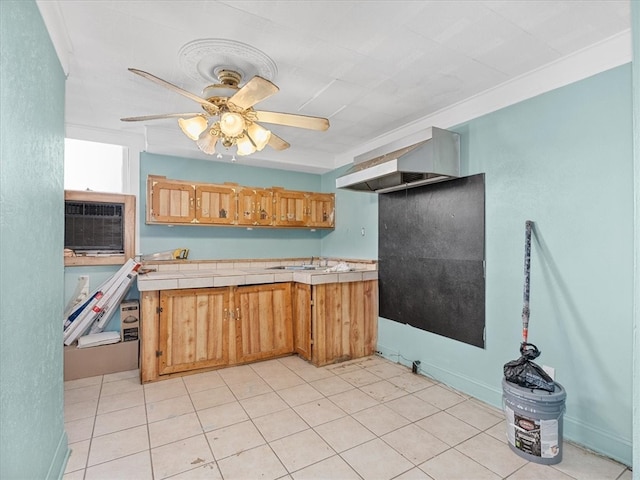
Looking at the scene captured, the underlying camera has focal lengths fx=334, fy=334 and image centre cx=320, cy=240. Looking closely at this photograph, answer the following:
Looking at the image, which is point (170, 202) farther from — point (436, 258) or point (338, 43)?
point (436, 258)

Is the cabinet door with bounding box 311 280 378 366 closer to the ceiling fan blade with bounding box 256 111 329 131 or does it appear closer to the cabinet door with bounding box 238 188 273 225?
Result: the cabinet door with bounding box 238 188 273 225

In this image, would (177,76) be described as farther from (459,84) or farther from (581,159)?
(581,159)

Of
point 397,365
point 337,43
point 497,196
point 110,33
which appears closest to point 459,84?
point 497,196

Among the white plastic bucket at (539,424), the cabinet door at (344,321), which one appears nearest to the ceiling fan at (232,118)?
the cabinet door at (344,321)

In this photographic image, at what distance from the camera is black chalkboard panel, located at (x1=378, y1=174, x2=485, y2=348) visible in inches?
114

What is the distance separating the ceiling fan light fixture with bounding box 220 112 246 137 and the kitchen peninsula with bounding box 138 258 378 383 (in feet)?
5.48

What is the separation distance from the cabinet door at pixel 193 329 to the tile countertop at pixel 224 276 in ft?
0.29

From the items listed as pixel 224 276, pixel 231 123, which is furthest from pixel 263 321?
pixel 231 123

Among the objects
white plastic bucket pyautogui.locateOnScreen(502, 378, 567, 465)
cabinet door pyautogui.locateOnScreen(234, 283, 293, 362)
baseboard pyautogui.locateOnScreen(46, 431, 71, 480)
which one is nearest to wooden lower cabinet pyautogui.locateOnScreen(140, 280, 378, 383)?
cabinet door pyautogui.locateOnScreen(234, 283, 293, 362)

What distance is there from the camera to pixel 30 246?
56.6 inches

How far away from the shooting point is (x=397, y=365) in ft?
11.9

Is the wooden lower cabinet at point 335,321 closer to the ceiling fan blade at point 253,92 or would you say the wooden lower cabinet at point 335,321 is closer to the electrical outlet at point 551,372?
the electrical outlet at point 551,372

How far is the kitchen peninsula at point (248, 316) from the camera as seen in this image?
3.24 metres

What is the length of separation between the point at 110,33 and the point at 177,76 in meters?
0.54
